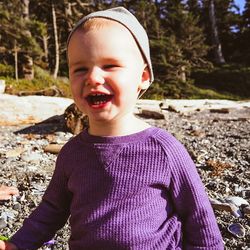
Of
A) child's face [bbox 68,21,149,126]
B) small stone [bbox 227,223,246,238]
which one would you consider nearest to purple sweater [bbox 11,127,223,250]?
child's face [bbox 68,21,149,126]

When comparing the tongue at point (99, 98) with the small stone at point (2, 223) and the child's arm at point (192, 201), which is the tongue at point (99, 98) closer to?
the child's arm at point (192, 201)

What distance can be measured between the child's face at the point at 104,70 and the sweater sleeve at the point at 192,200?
36cm

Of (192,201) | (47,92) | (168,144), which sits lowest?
(47,92)

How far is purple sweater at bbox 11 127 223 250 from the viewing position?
6.21 ft

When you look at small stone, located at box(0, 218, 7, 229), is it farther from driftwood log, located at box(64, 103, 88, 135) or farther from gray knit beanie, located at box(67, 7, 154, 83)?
driftwood log, located at box(64, 103, 88, 135)

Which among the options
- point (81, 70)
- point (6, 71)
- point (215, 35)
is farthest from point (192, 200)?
point (215, 35)

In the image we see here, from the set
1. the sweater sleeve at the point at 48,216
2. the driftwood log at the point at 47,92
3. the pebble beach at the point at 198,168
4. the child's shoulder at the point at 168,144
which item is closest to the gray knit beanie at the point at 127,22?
the child's shoulder at the point at 168,144

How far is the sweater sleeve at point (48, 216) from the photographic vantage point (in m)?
2.19

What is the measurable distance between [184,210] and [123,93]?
682mm

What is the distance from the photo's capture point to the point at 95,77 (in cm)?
182

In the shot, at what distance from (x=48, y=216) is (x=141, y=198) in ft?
2.13

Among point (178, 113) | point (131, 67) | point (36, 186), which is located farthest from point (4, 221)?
point (178, 113)

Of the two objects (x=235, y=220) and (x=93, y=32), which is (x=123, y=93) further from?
(x=235, y=220)

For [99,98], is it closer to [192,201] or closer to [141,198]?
[141,198]
